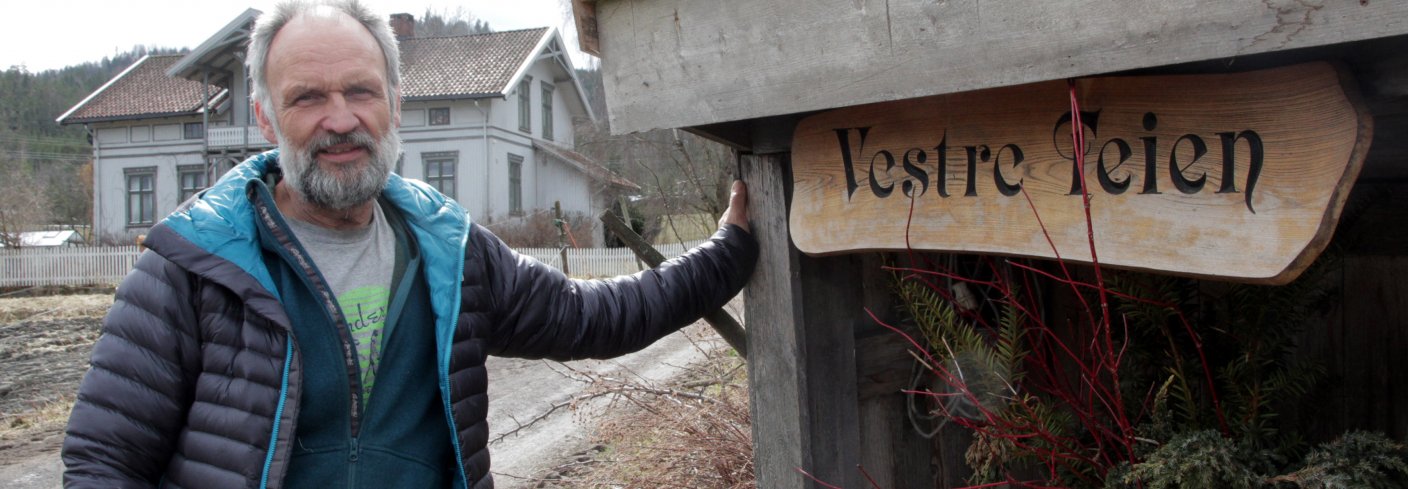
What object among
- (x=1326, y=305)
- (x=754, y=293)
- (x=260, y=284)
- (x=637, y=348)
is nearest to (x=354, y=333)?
(x=260, y=284)

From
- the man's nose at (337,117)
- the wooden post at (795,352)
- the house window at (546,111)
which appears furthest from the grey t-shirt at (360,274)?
the house window at (546,111)

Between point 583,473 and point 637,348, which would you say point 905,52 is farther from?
point 583,473

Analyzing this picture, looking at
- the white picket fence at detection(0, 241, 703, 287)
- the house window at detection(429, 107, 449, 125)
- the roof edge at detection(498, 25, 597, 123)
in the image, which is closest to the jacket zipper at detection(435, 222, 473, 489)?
the white picket fence at detection(0, 241, 703, 287)

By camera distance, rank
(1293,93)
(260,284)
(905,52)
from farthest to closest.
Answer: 1. (260,284)
2. (905,52)
3. (1293,93)

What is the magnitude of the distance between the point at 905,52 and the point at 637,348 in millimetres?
1228

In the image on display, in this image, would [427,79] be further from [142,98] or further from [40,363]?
[40,363]

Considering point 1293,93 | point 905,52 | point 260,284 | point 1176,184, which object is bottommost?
point 260,284

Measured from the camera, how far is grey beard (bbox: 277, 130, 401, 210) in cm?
215

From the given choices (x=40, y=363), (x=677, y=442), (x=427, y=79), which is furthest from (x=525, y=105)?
(x=677, y=442)

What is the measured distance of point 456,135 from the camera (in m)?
25.5

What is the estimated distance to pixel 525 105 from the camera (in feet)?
89.6

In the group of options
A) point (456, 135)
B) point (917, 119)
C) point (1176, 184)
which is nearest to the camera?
point (1176, 184)

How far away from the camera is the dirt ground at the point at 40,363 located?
7.30 meters

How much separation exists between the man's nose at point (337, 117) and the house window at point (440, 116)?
2434 cm
